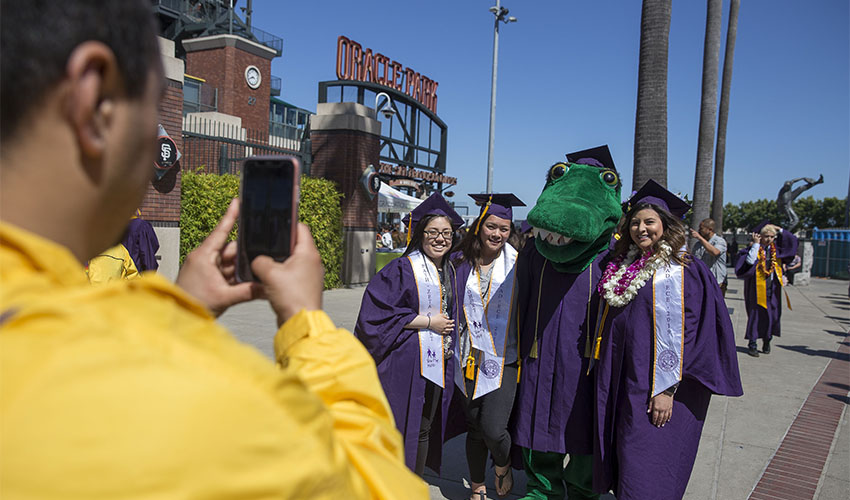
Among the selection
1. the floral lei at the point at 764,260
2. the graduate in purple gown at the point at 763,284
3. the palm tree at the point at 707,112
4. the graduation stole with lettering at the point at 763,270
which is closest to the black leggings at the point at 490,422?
the graduate in purple gown at the point at 763,284

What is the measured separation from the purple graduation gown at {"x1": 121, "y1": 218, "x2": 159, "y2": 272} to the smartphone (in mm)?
5385

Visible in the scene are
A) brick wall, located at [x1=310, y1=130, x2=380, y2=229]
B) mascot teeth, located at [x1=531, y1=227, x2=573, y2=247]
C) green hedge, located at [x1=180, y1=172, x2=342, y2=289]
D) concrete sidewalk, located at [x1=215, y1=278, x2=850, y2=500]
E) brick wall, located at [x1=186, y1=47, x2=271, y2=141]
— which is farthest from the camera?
brick wall, located at [x1=186, y1=47, x2=271, y2=141]

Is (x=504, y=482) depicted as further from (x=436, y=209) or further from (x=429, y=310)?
(x=436, y=209)

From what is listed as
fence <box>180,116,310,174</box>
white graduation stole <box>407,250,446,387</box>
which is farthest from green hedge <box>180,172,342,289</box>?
white graduation stole <box>407,250,446,387</box>

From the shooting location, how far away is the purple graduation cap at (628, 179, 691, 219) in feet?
12.0

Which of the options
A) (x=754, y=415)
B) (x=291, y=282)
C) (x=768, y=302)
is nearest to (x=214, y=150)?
(x=768, y=302)

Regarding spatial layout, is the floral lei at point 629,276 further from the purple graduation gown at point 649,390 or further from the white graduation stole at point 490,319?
the white graduation stole at point 490,319

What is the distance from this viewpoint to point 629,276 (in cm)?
349

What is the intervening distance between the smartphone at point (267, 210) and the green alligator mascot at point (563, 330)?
2748mm

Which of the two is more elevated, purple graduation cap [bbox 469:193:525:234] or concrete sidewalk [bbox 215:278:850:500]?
purple graduation cap [bbox 469:193:525:234]

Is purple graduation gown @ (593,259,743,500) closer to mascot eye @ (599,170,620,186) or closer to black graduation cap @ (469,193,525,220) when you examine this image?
mascot eye @ (599,170,620,186)

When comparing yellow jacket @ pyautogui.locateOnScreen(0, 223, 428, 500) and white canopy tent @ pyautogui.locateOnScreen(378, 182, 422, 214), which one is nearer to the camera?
yellow jacket @ pyautogui.locateOnScreen(0, 223, 428, 500)

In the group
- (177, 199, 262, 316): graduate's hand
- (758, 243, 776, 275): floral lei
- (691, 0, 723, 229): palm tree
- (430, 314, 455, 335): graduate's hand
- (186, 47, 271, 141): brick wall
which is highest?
(186, 47, 271, 141): brick wall

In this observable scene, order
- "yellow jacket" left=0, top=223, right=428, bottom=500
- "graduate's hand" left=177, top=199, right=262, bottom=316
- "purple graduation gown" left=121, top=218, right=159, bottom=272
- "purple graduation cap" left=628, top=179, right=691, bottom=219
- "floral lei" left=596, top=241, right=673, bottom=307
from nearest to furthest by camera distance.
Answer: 1. "yellow jacket" left=0, top=223, right=428, bottom=500
2. "graduate's hand" left=177, top=199, right=262, bottom=316
3. "floral lei" left=596, top=241, right=673, bottom=307
4. "purple graduation cap" left=628, top=179, right=691, bottom=219
5. "purple graduation gown" left=121, top=218, right=159, bottom=272
